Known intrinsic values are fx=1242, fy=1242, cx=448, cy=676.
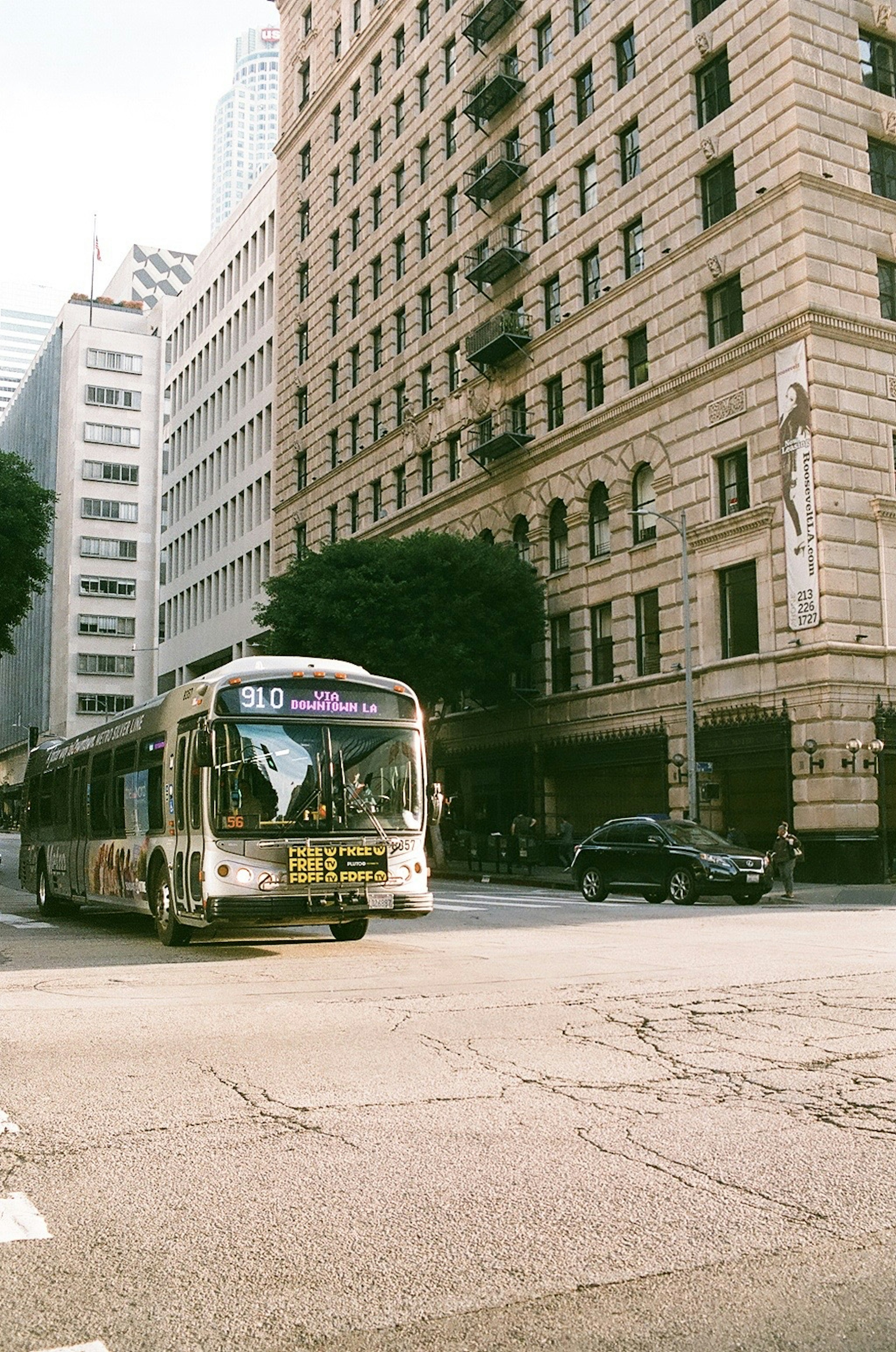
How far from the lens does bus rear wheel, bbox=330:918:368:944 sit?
1620cm

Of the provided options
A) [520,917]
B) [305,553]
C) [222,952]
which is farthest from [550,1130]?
[305,553]

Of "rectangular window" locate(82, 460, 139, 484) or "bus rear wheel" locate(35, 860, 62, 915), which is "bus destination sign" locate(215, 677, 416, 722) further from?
"rectangular window" locate(82, 460, 139, 484)

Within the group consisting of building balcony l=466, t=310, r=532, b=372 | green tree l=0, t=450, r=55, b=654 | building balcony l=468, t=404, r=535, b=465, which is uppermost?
building balcony l=466, t=310, r=532, b=372

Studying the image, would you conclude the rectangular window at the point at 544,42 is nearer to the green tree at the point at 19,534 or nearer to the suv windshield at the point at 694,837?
the green tree at the point at 19,534

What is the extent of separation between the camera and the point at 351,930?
53.4 ft

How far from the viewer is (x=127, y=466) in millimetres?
105750

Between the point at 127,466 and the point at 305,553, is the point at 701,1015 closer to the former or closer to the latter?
the point at 305,553

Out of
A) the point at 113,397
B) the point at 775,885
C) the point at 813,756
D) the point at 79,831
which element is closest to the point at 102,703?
the point at 113,397

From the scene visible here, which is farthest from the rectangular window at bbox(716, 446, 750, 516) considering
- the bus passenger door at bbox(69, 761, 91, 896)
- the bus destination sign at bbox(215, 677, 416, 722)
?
the bus destination sign at bbox(215, 677, 416, 722)

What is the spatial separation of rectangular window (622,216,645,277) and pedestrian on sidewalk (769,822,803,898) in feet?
63.0

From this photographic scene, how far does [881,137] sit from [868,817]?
60.0ft

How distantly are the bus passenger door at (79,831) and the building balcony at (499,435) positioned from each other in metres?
25.9

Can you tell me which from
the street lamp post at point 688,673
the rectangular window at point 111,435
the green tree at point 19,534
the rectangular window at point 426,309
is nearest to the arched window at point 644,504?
the street lamp post at point 688,673

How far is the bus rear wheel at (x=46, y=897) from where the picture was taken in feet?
70.6
